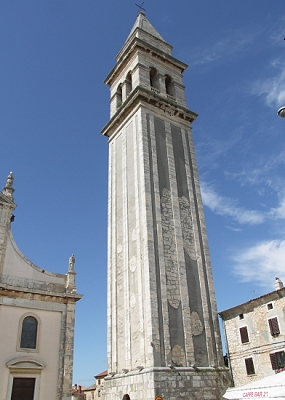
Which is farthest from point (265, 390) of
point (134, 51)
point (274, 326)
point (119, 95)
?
point (119, 95)

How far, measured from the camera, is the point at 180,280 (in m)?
19.3

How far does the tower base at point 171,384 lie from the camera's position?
52.1 ft

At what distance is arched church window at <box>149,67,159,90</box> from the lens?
27302 mm

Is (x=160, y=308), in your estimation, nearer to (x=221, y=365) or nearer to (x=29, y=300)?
(x=221, y=365)

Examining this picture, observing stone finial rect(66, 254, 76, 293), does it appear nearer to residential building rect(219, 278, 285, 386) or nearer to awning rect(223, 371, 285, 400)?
residential building rect(219, 278, 285, 386)

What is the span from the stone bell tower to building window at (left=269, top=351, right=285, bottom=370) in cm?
249

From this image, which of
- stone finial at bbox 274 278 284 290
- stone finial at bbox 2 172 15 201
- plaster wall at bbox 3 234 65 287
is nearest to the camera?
plaster wall at bbox 3 234 65 287

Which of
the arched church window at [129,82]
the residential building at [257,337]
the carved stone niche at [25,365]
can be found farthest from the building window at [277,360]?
the arched church window at [129,82]

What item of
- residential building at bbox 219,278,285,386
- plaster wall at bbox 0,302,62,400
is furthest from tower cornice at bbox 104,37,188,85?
plaster wall at bbox 0,302,62,400

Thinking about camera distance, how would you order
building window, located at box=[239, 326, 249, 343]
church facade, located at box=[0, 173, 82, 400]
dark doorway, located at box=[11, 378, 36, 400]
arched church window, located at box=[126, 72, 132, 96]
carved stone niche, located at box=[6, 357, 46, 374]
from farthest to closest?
arched church window, located at box=[126, 72, 132, 96]
building window, located at box=[239, 326, 249, 343]
church facade, located at box=[0, 173, 82, 400]
carved stone niche, located at box=[6, 357, 46, 374]
dark doorway, located at box=[11, 378, 36, 400]

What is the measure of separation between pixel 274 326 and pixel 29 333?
11565 millimetres

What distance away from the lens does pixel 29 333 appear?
1766 centimetres

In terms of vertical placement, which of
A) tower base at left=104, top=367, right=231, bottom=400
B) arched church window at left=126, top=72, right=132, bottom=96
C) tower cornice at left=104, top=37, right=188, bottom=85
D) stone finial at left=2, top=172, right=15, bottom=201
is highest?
tower cornice at left=104, top=37, right=188, bottom=85

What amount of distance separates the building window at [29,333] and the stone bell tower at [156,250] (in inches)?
169
